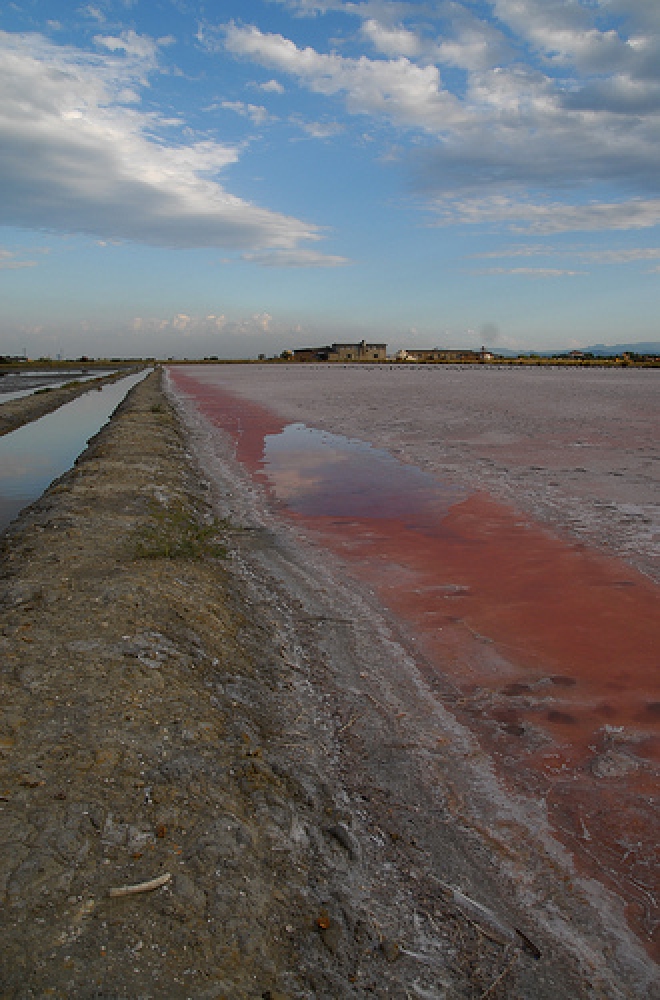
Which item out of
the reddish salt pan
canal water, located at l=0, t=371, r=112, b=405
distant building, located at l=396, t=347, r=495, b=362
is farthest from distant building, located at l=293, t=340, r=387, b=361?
the reddish salt pan

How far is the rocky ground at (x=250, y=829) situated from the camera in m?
2.65

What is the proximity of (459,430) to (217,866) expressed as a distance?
2062cm

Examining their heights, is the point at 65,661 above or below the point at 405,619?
above

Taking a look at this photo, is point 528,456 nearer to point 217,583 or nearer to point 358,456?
point 358,456

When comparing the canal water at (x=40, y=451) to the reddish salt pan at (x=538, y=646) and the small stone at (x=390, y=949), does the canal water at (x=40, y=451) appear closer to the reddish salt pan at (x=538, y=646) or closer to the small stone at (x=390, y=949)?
the reddish salt pan at (x=538, y=646)

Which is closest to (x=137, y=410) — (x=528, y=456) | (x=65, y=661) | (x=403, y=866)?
(x=528, y=456)

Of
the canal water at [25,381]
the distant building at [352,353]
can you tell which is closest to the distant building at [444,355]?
the distant building at [352,353]

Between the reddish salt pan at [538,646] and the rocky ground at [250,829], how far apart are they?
0.27 m

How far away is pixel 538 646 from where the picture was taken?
6.01 meters

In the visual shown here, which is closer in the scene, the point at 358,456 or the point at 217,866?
the point at 217,866

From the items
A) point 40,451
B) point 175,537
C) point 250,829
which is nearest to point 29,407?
point 40,451

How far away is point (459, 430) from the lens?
74.5 ft

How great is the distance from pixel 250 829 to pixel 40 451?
19827 millimetres

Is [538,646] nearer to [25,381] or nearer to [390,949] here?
[390,949]
